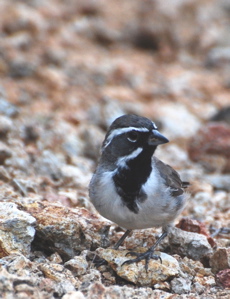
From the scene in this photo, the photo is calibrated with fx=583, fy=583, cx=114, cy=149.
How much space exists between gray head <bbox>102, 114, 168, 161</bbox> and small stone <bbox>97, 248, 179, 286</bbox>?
1069 millimetres

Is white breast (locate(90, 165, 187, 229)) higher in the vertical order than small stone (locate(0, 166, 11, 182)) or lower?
higher

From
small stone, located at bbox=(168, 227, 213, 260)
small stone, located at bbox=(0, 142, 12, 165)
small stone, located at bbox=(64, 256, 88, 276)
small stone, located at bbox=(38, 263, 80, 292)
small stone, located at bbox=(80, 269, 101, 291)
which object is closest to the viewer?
small stone, located at bbox=(38, 263, 80, 292)

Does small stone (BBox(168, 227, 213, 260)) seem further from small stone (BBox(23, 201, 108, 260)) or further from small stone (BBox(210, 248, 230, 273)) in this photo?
small stone (BBox(23, 201, 108, 260))

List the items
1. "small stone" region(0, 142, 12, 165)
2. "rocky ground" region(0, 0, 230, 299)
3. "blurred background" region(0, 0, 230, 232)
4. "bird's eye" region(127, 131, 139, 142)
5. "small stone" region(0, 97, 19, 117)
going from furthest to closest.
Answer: "small stone" region(0, 97, 19, 117) → "blurred background" region(0, 0, 230, 232) → "small stone" region(0, 142, 12, 165) → "bird's eye" region(127, 131, 139, 142) → "rocky ground" region(0, 0, 230, 299)

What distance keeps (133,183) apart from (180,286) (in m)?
1.17

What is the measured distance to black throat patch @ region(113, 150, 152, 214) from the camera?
5949mm

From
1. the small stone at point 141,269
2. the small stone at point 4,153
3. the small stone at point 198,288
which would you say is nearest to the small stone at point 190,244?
the small stone at point 141,269

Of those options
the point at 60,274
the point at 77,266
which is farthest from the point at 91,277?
the point at 60,274

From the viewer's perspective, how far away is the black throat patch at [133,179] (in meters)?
5.95

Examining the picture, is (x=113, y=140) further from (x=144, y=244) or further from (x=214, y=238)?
(x=214, y=238)

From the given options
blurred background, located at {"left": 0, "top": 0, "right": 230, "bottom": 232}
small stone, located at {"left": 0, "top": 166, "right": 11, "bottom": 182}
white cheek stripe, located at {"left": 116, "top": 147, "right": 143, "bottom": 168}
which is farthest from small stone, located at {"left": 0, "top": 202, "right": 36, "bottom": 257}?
small stone, located at {"left": 0, "top": 166, "right": 11, "bottom": 182}

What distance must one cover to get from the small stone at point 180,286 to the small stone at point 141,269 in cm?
7

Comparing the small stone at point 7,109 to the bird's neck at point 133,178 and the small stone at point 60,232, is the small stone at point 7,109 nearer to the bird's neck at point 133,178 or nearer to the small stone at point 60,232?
the small stone at point 60,232

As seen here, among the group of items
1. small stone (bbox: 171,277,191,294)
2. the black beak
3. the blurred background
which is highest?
the blurred background
